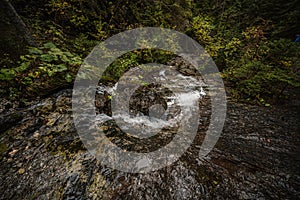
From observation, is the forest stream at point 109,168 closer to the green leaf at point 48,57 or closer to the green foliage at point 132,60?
the green leaf at point 48,57

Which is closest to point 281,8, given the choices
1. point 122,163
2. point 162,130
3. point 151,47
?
point 151,47

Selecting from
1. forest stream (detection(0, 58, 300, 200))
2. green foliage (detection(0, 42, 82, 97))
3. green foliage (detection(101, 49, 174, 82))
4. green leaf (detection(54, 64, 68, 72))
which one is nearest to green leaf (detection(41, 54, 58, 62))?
green foliage (detection(0, 42, 82, 97))

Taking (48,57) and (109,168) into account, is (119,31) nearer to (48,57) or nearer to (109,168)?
(48,57)

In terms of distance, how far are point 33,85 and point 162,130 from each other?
247 centimetres

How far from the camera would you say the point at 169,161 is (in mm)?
2086

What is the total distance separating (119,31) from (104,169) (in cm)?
487

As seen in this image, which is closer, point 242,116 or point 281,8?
point 242,116

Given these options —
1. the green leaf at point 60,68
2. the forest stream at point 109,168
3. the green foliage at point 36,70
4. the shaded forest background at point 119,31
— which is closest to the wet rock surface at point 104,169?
the forest stream at point 109,168

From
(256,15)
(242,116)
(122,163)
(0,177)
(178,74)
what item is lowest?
(0,177)

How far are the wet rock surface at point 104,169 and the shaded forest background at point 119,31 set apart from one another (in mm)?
619

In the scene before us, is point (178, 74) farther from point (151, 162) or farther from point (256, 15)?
point (256, 15)

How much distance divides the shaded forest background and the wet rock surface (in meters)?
0.62

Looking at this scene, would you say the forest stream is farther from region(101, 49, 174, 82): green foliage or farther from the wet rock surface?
region(101, 49, 174, 82): green foliage

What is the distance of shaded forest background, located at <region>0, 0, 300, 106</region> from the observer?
248 centimetres
